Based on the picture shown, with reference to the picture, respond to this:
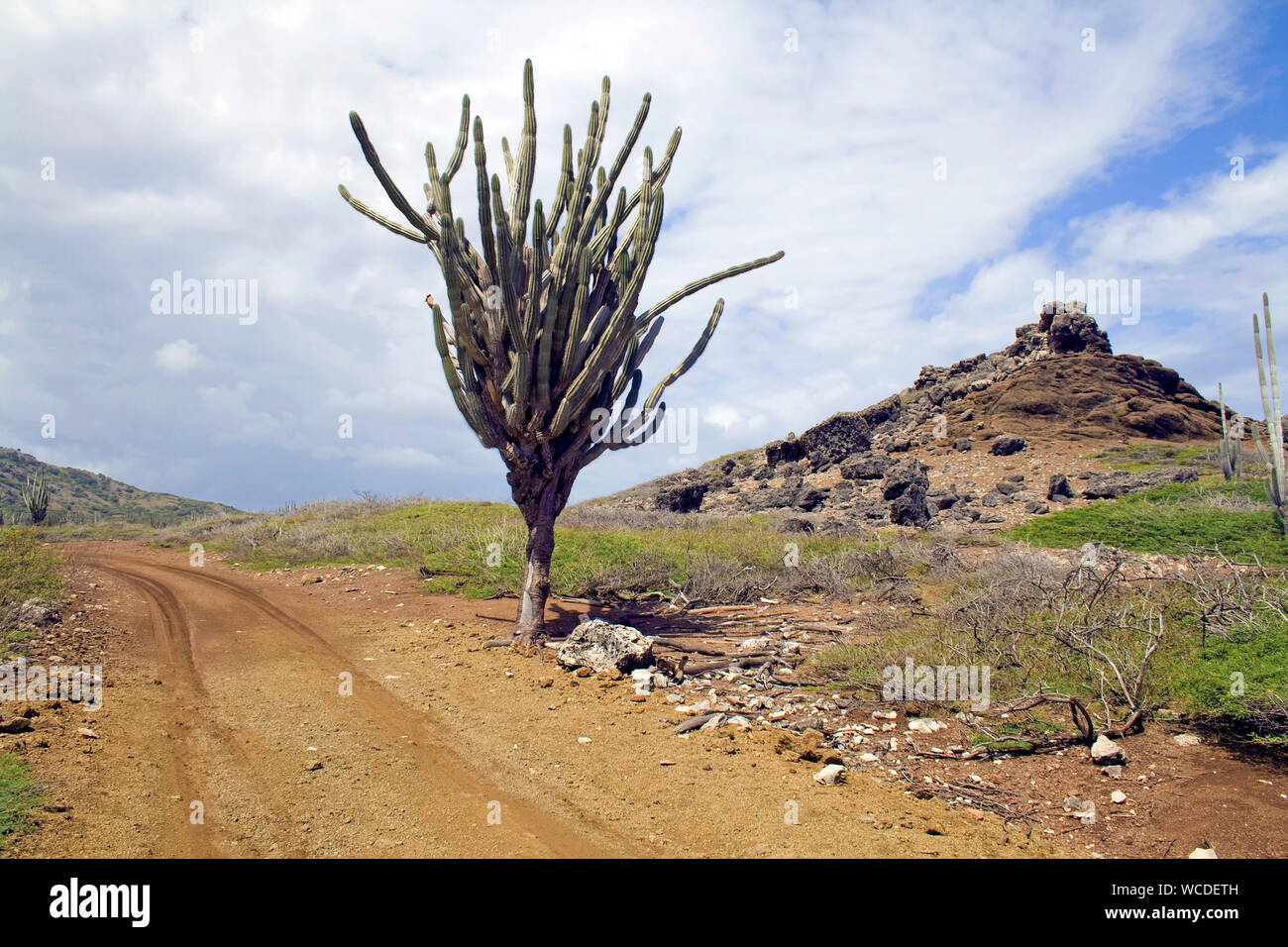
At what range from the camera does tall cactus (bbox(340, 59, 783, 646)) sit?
7922mm

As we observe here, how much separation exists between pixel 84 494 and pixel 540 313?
53038 millimetres

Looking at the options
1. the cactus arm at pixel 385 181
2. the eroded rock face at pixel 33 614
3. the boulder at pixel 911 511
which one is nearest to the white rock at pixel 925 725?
the cactus arm at pixel 385 181

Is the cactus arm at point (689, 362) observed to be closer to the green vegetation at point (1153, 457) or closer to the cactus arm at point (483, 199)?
the cactus arm at point (483, 199)

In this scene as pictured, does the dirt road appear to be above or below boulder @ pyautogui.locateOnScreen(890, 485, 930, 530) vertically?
below

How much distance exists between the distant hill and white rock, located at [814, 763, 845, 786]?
137 feet

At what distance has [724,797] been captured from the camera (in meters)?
4.45

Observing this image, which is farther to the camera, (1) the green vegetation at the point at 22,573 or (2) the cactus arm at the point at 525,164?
(2) the cactus arm at the point at 525,164

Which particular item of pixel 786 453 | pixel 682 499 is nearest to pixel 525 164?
pixel 682 499

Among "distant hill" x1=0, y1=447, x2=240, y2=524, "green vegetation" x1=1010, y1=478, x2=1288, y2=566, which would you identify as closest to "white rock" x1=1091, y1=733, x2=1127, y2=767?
"green vegetation" x1=1010, y1=478, x2=1288, y2=566

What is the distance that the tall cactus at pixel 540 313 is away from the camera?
7922 mm

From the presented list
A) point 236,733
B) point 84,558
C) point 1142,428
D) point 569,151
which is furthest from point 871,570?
point 1142,428

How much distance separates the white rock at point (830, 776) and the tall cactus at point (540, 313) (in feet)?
14.1

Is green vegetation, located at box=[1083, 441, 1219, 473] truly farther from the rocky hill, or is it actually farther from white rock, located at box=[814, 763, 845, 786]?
white rock, located at box=[814, 763, 845, 786]
